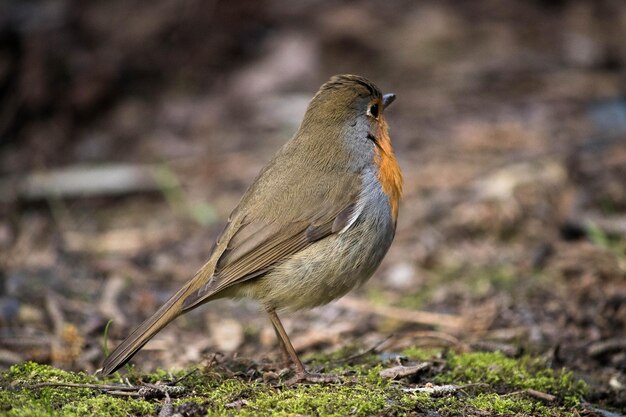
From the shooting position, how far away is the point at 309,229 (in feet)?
13.9

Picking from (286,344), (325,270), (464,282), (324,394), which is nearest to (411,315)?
(464,282)

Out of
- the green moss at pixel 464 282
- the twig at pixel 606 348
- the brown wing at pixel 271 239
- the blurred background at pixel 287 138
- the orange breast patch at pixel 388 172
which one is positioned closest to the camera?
the brown wing at pixel 271 239

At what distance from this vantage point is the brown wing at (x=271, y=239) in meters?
4.11

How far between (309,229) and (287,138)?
3.92 m

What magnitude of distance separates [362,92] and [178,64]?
4886mm

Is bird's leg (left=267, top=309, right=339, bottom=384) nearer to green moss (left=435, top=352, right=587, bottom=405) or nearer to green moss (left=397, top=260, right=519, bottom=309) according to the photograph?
green moss (left=435, top=352, right=587, bottom=405)

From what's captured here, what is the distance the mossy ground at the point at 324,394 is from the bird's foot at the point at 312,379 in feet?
0.15

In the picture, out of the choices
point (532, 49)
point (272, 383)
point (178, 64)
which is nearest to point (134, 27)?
point (178, 64)

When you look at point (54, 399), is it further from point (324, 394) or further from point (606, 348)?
point (606, 348)

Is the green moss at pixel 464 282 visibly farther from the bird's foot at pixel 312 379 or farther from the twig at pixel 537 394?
the bird's foot at pixel 312 379

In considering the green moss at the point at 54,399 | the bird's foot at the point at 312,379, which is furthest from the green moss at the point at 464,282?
the green moss at the point at 54,399

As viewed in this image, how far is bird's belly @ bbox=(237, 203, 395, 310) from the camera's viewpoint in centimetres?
414

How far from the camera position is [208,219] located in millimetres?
6957

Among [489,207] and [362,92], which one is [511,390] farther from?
[489,207]
